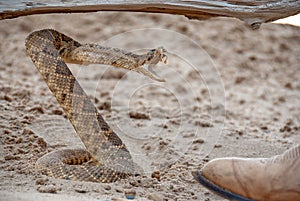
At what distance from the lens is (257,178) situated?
3268 millimetres

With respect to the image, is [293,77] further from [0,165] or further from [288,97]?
[0,165]

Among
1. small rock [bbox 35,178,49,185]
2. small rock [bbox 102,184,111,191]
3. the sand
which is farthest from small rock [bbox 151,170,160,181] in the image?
small rock [bbox 35,178,49,185]

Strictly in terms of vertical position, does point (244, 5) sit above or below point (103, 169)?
above

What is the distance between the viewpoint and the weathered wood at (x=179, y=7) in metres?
4.02

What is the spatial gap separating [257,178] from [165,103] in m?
3.60

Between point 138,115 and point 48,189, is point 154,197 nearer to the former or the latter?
point 48,189

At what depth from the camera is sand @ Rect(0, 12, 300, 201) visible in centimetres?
400

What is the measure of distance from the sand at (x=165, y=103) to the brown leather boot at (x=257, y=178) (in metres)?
0.42

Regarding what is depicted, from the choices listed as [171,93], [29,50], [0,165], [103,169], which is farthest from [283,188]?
[171,93]

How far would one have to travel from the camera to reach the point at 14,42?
28.3 ft

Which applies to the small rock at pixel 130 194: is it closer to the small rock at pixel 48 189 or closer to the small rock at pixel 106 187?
the small rock at pixel 106 187

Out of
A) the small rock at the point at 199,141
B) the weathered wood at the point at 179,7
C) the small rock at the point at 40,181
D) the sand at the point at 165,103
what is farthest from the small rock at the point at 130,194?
the small rock at the point at 199,141

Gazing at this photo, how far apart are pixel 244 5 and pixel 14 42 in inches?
211

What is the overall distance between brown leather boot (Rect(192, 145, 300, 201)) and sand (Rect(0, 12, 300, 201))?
422mm
